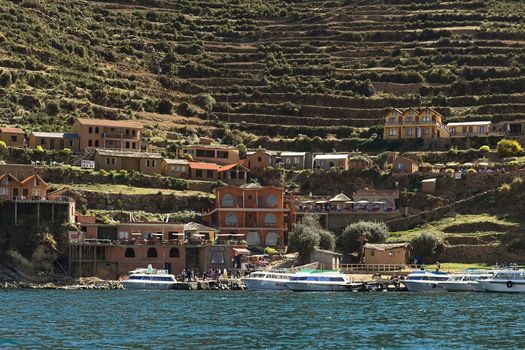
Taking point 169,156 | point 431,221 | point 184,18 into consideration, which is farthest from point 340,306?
point 184,18

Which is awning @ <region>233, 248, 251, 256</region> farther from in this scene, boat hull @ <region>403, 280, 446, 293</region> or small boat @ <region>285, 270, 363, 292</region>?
boat hull @ <region>403, 280, 446, 293</region>

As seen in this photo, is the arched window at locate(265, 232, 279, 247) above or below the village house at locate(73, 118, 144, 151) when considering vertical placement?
below

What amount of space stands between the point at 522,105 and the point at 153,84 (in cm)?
4731

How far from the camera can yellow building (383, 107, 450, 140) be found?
13988 centimetres

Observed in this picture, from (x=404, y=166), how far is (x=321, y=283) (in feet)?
84.5

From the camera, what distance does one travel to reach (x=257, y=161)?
138 metres

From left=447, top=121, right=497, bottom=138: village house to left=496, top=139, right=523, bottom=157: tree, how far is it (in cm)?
552

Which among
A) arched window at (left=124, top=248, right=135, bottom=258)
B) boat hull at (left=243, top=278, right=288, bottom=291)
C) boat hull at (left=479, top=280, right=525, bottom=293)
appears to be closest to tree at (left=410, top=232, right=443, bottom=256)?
boat hull at (left=479, top=280, right=525, bottom=293)

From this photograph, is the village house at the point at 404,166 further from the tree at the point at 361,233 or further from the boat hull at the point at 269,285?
the boat hull at the point at 269,285

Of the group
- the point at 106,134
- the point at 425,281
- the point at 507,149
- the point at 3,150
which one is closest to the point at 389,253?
the point at 425,281

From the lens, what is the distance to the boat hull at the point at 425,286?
4210 inches

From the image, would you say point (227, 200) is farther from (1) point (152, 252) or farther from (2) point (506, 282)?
(2) point (506, 282)

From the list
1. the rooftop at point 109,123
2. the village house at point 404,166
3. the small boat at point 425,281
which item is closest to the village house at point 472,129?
the village house at point 404,166

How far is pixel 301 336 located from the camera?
70438 millimetres
